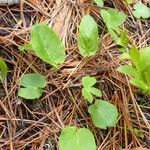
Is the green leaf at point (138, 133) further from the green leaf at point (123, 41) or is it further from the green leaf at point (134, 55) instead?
the green leaf at point (123, 41)

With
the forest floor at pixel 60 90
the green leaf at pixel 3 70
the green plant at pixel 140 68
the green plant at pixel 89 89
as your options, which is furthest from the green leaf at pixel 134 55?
the green leaf at pixel 3 70

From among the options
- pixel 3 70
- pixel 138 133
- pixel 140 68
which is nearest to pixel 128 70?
pixel 140 68

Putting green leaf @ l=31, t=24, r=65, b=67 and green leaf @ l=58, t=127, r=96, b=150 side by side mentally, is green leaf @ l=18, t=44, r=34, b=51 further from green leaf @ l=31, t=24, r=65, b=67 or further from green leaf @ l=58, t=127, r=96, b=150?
green leaf @ l=58, t=127, r=96, b=150

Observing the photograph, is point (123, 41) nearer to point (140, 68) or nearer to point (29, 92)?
point (140, 68)

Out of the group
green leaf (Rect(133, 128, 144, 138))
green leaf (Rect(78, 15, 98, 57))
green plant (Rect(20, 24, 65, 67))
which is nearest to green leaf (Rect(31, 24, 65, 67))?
green plant (Rect(20, 24, 65, 67))

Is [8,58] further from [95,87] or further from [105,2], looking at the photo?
[105,2]

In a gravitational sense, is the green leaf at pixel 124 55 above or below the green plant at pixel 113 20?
below

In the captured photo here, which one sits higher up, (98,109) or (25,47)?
(25,47)
